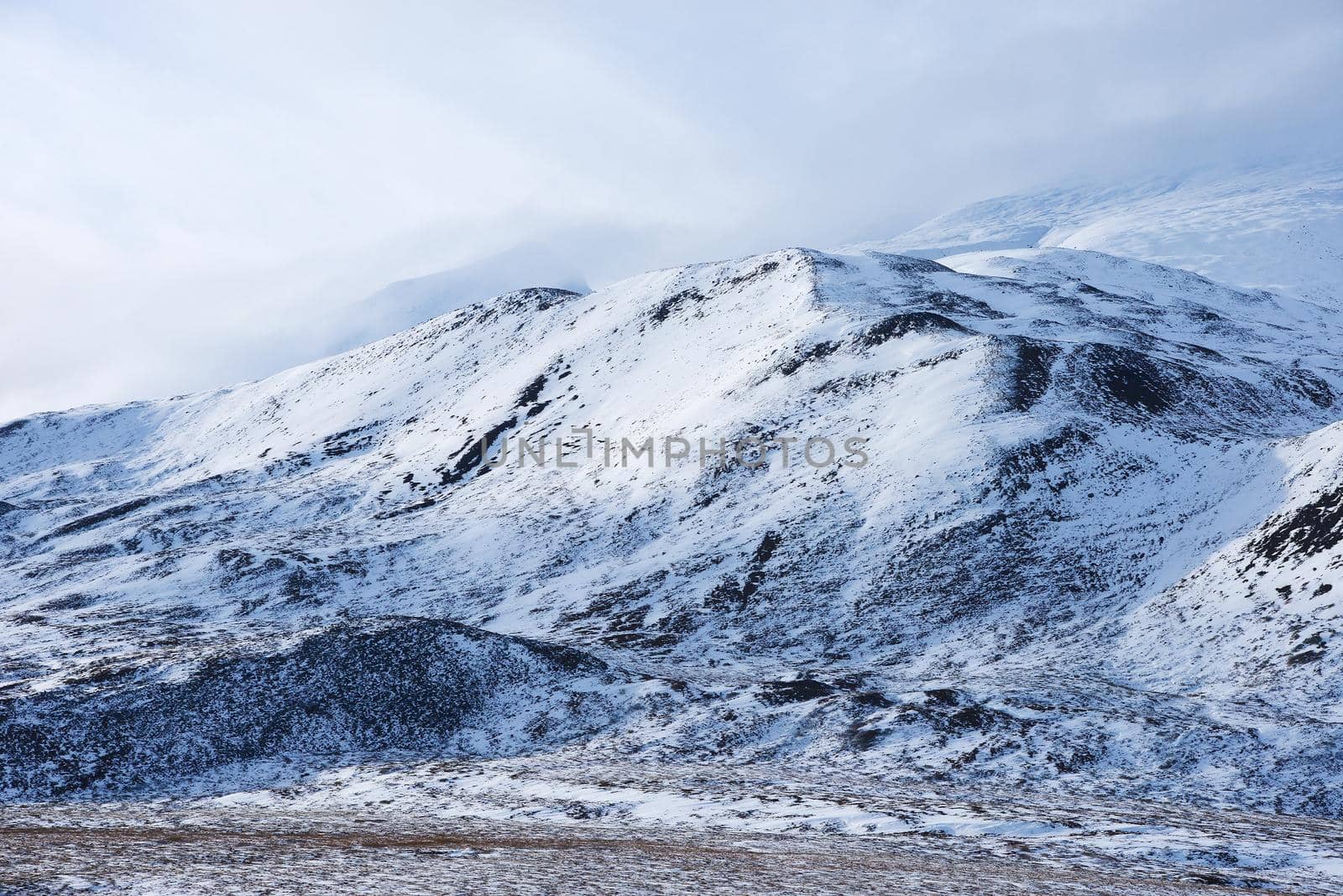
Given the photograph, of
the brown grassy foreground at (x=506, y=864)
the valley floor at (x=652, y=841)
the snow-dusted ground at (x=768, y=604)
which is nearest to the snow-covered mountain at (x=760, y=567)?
the snow-dusted ground at (x=768, y=604)

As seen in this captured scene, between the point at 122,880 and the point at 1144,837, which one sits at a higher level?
the point at 122,880

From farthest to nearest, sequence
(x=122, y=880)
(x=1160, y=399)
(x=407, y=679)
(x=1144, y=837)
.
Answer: (x=1160, y=399) → (x=407, y=679) → (x=1144, y=837) → (x=122, y=880)

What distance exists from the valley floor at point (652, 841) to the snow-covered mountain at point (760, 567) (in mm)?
4012

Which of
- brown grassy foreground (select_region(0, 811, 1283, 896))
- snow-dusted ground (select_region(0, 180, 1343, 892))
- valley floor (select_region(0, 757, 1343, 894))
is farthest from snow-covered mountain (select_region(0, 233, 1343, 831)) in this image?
brown grassy foreground (select_region(0, 811, 1283, 896))

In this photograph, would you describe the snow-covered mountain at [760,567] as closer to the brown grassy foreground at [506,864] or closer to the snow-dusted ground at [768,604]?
the snow-dusted ground at [768,604]

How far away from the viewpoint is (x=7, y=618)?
51719 millimetres

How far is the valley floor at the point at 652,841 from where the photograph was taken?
12.1m

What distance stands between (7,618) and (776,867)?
5374 centimetres

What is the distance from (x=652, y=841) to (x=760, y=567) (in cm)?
3193


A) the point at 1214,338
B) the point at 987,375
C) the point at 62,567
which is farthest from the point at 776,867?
the point at 1214,338

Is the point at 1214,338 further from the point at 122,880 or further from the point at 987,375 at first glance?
the point at 122,880

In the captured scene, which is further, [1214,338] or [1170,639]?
[1214,338]

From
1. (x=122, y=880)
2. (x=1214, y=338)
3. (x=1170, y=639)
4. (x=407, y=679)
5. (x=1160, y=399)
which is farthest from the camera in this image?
(x=1214, y=338)

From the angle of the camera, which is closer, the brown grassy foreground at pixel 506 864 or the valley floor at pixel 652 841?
the brown grassy foreground at pixel 506 864
